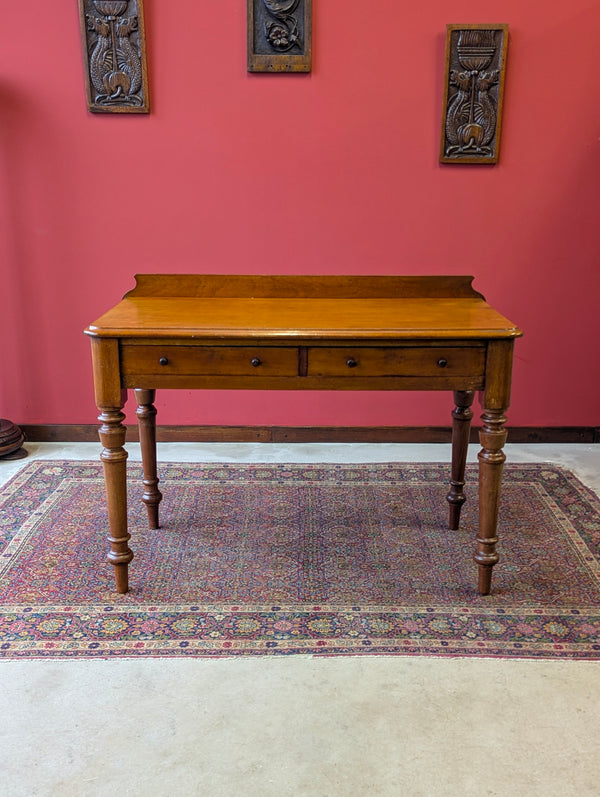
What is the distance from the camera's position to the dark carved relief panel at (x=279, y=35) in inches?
129

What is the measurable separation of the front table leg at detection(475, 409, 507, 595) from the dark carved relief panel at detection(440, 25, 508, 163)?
5.24 feet

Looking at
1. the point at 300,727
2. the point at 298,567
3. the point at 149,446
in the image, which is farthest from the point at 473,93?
the point at 300,727

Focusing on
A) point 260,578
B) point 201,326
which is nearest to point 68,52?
point 201,326

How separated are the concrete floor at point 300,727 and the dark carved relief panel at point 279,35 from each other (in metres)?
2.49

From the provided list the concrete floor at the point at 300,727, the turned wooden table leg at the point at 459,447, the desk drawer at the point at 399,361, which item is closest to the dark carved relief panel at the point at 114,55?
the desk drawer at the point at 399,361

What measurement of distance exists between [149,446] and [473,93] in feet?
6.78

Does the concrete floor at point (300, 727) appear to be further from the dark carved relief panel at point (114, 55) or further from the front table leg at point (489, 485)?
the dark carved relief panel at point (114, 55)

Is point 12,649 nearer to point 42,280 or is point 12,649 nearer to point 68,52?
point 42,280

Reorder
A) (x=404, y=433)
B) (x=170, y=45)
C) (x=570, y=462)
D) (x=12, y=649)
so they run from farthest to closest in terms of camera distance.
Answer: (x=404, y=433) → (x=570, y=462) → (x=170, y=45) → (x=12, y=649)

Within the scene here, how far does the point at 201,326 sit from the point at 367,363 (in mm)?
497

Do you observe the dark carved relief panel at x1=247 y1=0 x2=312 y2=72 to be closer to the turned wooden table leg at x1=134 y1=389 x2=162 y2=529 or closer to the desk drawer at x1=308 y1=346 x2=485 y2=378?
the turned wooden table leg at x1=134 y1=389 x2=162 y2=529

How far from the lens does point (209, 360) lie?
2.25m

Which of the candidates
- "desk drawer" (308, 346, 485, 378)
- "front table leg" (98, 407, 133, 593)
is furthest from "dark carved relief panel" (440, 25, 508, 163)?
"front table leg" (98, 407, 133, 593)

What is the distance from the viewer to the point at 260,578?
255 centimetres
